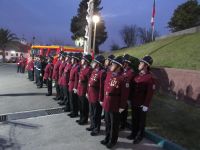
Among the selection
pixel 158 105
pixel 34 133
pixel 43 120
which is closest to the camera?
pixel 34 133

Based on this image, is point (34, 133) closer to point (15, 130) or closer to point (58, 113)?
point (15, 130)

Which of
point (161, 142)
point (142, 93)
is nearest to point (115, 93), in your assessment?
point (142, 93)

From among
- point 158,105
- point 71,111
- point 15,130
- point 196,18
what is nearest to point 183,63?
point 158,105

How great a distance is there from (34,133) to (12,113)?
259 cm

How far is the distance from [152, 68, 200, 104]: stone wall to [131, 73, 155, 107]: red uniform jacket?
15.4 ft

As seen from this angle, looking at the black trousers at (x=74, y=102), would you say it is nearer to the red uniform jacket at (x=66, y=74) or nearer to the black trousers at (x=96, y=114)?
the red uniform jacket at (x=66, y=74)

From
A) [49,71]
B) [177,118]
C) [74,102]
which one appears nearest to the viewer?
[177,118]

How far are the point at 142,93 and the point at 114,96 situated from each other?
36.2 inches

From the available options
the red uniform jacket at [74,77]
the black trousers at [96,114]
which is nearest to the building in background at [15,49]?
the red uniform jacket at [74,77]

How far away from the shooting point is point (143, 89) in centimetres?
835

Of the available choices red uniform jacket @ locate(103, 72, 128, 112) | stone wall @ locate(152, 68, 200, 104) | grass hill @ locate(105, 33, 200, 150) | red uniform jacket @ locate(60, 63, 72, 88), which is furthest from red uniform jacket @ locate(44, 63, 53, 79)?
red uniform jacket @ locate(103, 72, 128, 112)

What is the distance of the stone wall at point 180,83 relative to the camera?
12.7 meters

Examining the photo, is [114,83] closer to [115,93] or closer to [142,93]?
[115,93]

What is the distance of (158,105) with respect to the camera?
1269cm
